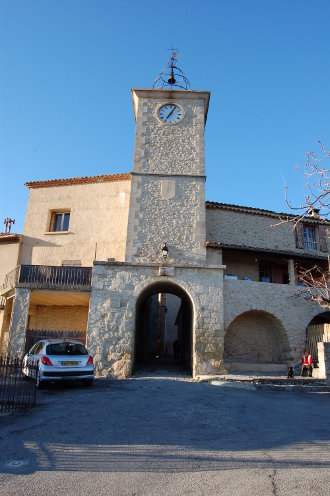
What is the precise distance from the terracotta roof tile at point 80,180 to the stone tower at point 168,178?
2480 millimetres

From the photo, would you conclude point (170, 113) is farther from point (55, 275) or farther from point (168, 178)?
point (55, 275)

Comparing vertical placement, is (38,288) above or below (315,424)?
above

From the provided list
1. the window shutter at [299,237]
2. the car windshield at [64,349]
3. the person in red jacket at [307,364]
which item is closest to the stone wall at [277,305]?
the person in red jacket at [307,364]

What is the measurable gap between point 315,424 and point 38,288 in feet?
36.8

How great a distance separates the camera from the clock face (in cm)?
1744

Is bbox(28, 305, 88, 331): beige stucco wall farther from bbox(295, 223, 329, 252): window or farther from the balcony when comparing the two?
bbox(295, 223, 329, 252): window

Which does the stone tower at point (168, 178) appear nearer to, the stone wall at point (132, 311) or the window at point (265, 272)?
the stone wall at point (132, 311)

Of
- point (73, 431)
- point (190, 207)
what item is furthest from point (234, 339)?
point (73, 431)

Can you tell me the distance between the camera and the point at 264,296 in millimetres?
15922

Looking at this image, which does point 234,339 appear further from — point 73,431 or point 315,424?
point 73,431

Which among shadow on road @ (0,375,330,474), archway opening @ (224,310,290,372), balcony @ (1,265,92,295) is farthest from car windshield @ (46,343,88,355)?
archway opening @ (224,310,290,372)

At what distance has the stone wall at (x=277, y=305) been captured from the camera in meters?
15.4

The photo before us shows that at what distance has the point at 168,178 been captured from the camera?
1628 centimetres

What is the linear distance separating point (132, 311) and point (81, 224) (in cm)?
628
